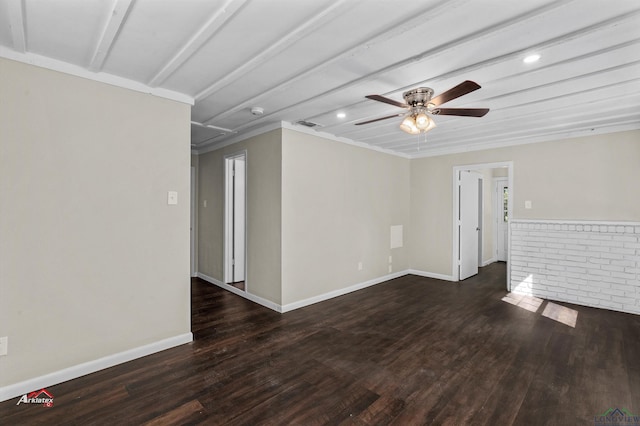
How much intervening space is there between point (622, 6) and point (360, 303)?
376 cm

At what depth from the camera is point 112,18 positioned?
1.80 metres

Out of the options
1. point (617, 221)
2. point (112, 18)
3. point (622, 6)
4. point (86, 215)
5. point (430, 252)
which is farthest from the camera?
point (430, 252)

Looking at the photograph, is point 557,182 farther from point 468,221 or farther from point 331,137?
point 331,137

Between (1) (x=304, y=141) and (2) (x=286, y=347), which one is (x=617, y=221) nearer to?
(1) (x=304, y=141)

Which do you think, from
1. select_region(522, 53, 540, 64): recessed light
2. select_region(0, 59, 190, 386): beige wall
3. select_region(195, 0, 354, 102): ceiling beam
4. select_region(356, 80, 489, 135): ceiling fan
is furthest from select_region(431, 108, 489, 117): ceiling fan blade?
select_region(0, 59, 190, 386): beige wall

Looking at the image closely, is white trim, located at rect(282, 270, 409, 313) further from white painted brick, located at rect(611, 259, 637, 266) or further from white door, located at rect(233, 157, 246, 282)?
white painted brick, located at rect(611, 259, 637, 266)

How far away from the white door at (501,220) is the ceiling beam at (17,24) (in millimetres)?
8658

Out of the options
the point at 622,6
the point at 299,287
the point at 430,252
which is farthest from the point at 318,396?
the point at 430,252

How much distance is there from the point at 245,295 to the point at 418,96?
3544 mm

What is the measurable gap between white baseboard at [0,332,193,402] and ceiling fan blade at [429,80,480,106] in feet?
10.6

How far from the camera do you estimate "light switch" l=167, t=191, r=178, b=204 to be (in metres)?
2.94

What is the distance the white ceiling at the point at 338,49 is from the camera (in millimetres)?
1713

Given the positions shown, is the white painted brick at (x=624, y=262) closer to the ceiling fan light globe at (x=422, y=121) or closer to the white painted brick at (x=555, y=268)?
the white painted brick at (x=555, y=268)

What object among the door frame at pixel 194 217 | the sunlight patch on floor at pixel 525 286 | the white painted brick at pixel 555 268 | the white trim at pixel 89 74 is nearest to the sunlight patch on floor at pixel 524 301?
the sunlight patch on floor at pixel 525 286
